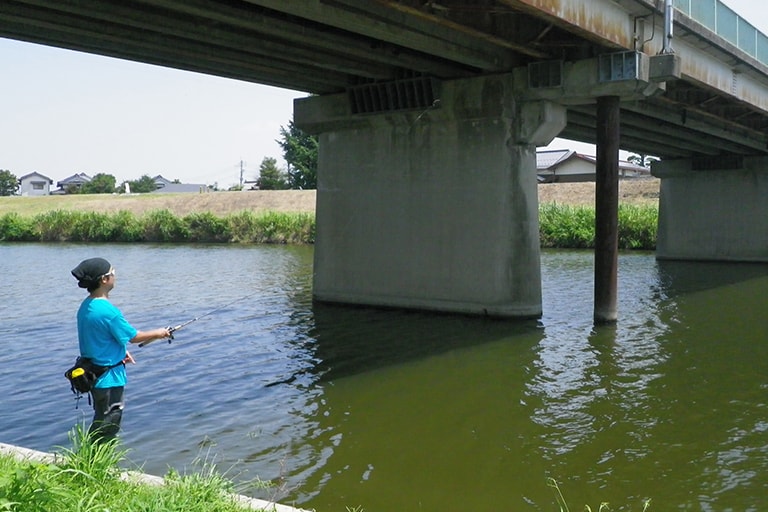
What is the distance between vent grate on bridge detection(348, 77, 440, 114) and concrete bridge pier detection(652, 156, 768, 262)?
67.6ft

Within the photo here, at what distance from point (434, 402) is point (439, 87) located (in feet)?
31.5

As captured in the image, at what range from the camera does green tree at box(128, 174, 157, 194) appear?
118500 mm

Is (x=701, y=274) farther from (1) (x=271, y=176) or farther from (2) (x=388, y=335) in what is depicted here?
(1) (x=271, y=176)

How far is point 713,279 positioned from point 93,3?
888 inches

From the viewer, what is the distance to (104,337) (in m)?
6.30

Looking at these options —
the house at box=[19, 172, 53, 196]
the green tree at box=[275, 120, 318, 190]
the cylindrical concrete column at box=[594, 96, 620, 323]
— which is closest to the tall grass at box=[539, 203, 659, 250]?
the cylindrical concrete column at box=[594, 96, 620, 323]

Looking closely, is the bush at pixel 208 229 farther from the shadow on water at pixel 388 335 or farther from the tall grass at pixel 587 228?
the shadow on water at pixel 388 335

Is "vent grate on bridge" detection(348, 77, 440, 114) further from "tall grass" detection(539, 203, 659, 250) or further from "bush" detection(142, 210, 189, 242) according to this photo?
"bush" detection(142, 210, 189, 242)

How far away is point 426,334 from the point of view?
15.5 metres

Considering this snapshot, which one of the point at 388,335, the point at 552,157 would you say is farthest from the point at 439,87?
the point at 552,157

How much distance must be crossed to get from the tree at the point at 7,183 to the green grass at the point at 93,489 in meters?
129

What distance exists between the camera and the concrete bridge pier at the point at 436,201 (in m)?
16.8

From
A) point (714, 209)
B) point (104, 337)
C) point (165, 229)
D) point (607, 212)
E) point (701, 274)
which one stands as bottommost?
point (701, 274)

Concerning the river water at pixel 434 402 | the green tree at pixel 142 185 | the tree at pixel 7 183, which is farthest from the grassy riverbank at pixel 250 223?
the tree at pixel 7 183
